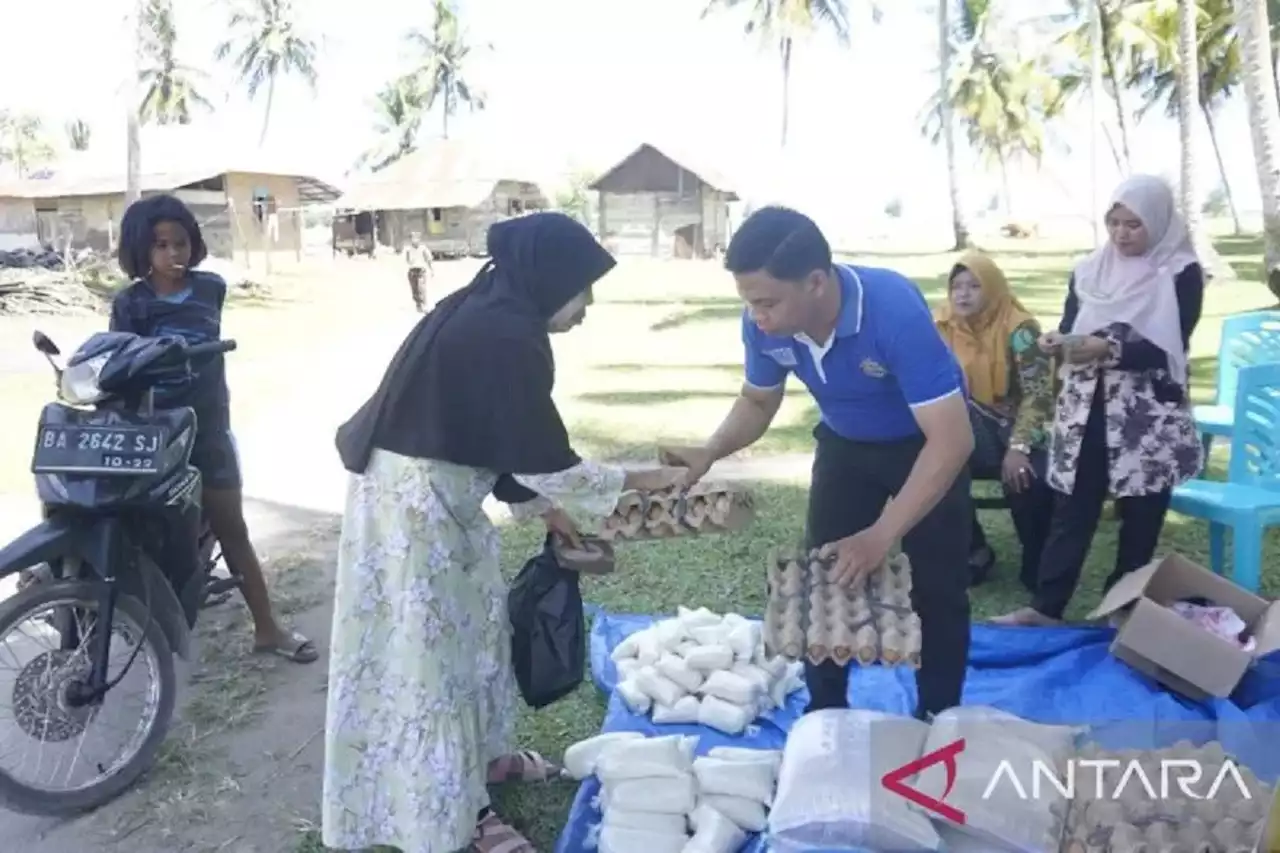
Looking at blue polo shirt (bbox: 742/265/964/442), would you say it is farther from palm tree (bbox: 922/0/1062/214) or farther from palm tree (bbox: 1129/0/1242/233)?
palm tree (bbox: 922/0/1062/214)

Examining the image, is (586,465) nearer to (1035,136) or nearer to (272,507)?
→ (272,507)

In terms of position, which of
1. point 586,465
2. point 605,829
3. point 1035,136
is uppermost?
point 1035,136

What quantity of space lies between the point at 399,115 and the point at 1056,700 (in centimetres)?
5110

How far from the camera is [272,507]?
6.79m

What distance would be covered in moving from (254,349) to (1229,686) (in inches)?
515

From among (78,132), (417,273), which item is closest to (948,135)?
(417,273)

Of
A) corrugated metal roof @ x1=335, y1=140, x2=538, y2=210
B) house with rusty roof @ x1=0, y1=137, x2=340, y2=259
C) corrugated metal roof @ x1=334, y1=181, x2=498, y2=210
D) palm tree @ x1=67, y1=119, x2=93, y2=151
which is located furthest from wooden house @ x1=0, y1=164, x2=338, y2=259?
palm tree @ x1=67, y1=119, x2=93, y2=151

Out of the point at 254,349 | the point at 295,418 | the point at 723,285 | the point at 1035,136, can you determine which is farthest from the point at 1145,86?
the point at 295,418

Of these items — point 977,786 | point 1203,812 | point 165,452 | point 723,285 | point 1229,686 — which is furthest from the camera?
point 723,285

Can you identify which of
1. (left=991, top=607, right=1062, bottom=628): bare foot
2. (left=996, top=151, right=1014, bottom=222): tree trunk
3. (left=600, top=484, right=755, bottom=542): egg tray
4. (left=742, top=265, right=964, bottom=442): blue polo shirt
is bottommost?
(left=991, top=607, right=1062, bottom=628): bare foot

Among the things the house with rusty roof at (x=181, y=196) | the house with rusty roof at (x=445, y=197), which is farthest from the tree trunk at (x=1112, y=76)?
the house with rusty roof at (x=181, y=196)

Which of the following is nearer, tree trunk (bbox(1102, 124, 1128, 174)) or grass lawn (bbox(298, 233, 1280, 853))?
grass lawn (bbox(298, 233, 1280, 853))

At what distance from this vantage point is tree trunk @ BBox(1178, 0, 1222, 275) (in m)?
17.2

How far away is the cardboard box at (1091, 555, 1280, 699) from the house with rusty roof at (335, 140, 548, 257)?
102ft
